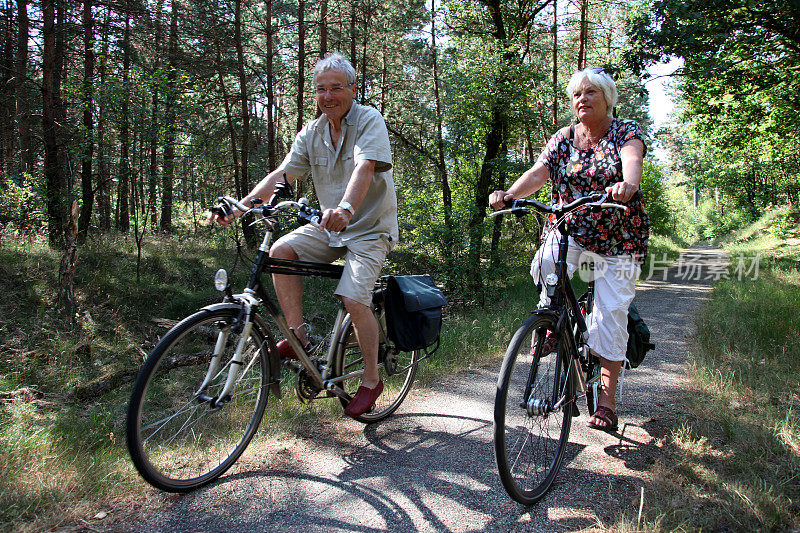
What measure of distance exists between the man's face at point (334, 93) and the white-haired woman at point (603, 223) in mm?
1051

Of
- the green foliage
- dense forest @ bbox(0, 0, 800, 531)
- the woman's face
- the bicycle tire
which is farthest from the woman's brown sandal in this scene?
Result: the green foliage

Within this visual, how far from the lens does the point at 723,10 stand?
351 inches

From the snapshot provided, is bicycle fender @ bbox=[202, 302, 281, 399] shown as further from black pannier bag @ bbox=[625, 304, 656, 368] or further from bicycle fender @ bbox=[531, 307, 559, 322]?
black pannier bag @ bbox=[625, 304, 656, 368]

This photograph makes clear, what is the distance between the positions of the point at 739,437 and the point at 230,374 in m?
2.91

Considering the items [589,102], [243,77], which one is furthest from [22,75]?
[589,102]

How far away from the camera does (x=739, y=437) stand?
3.13 m

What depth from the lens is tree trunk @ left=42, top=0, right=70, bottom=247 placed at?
1170 cm

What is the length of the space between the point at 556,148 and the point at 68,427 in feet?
13.7

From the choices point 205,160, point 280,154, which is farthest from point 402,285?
point 280,154

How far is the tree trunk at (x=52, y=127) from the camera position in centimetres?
1170

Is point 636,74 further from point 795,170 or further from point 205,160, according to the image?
point 795,170

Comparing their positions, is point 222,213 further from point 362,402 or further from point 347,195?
point 362,402

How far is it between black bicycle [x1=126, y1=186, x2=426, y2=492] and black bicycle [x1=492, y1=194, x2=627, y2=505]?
3.77 feet

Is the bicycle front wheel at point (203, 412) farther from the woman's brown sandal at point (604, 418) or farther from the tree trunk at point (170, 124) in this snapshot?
the tree trunk at point (170, 124)
